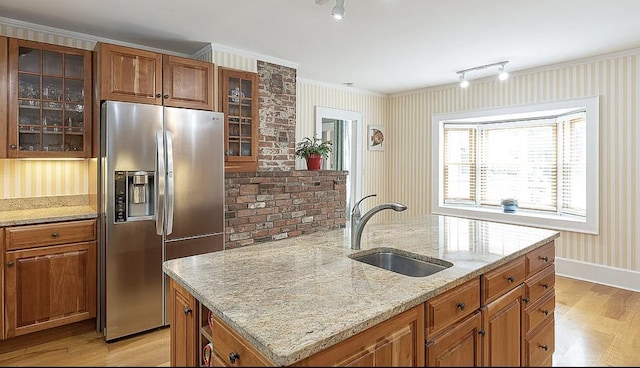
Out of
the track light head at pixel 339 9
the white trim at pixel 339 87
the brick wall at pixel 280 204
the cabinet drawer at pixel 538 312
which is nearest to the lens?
the cabinet drawer at pixel 538 312

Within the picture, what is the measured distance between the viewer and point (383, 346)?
1073 millimetres

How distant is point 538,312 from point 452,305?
0.95 m

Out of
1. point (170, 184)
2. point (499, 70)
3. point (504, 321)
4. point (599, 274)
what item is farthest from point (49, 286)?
point (599, 274)

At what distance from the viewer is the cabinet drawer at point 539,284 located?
201 centimetres

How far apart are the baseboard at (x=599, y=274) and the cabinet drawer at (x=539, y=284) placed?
2333mm

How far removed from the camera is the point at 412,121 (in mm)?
5824

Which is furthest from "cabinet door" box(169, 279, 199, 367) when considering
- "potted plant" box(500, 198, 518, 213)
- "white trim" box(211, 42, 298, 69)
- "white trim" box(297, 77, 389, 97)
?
"potted plant" box(500, 198, 518, 213)

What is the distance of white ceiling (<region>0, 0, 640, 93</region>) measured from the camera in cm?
275

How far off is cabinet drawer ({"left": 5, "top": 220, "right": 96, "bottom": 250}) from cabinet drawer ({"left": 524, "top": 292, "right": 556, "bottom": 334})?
299 cm

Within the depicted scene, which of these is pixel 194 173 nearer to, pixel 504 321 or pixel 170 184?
pixel 170 184

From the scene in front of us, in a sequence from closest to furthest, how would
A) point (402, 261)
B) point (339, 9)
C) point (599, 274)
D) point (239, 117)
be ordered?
point (402, 261) → point (339, 9) → point (239, 117) → point (599, 274)

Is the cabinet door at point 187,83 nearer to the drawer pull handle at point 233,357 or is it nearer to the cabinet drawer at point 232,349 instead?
the cabinet drawer at point 232,349

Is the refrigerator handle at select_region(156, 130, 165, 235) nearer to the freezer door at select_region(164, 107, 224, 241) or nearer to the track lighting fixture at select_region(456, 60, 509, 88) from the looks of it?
the freezer door at select_region(164, 107, 224, 241)

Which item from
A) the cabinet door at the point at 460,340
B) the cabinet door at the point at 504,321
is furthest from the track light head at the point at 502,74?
the cabinet door at the point at 460,340
